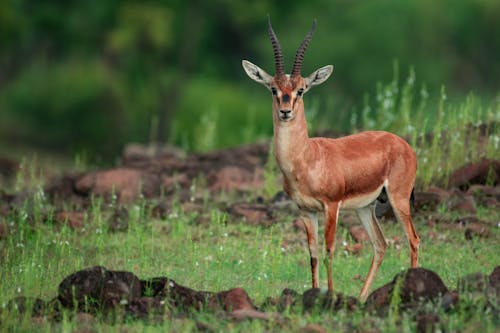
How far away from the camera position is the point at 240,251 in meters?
11.5

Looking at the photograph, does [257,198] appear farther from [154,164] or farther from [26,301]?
[26,301]

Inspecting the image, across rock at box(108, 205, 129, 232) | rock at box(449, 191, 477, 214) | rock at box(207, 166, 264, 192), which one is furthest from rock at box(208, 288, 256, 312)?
rock at box(207, 166, 264, 192)

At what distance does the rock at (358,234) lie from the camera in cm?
1190

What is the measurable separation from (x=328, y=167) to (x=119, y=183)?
18.0ft

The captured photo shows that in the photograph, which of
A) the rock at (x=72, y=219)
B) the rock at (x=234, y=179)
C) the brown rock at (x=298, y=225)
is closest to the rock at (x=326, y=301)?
the brown rock at (x=298, y=225)

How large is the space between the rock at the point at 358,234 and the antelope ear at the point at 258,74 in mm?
2775

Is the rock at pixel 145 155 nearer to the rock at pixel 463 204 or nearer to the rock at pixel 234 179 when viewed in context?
the rock at pixel 234 179

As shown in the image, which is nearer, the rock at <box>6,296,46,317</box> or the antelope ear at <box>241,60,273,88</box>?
the rock at <box>6,296,46,317</box>

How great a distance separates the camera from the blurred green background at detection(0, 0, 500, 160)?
30062mm

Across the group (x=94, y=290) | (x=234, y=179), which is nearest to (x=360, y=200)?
(x=94, y=290)

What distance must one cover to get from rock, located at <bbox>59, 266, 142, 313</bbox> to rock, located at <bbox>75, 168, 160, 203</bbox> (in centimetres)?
528

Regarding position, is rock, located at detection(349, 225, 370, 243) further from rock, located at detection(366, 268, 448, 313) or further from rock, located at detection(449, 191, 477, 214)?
rock, located at detection(366, 268, 448, 313)

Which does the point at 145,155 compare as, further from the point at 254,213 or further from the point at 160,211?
the point at 254,213

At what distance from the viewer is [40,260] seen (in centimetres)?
1087
